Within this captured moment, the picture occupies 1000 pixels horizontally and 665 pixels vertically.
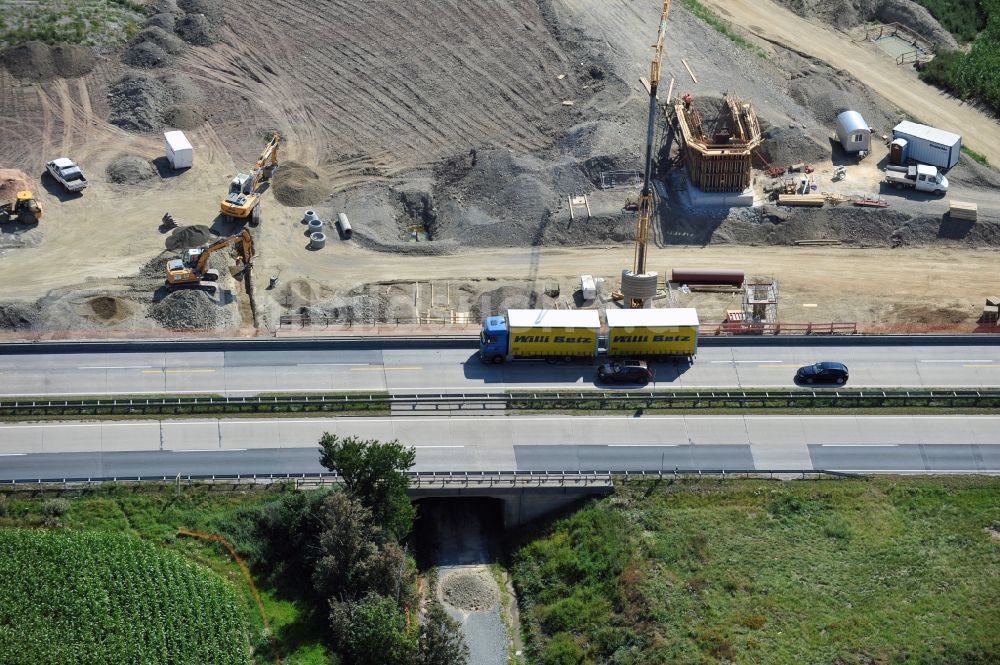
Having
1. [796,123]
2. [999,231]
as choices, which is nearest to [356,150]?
[796,123]

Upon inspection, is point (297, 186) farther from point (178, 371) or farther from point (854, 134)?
point (854, 134)

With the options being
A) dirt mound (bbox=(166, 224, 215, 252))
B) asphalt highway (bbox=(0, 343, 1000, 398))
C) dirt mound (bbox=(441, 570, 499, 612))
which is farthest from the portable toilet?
dirt mound (bbox=(441, 570, 499, 612))

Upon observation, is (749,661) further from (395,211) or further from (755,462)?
(395,211)

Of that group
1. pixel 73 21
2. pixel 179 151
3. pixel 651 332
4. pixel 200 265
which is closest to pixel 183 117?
pixel 179 151

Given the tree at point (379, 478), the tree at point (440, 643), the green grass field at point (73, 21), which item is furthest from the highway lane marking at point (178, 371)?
the green grass field at point (73, 21)

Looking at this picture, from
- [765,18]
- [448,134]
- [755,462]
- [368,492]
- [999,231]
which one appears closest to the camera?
[368,492]
